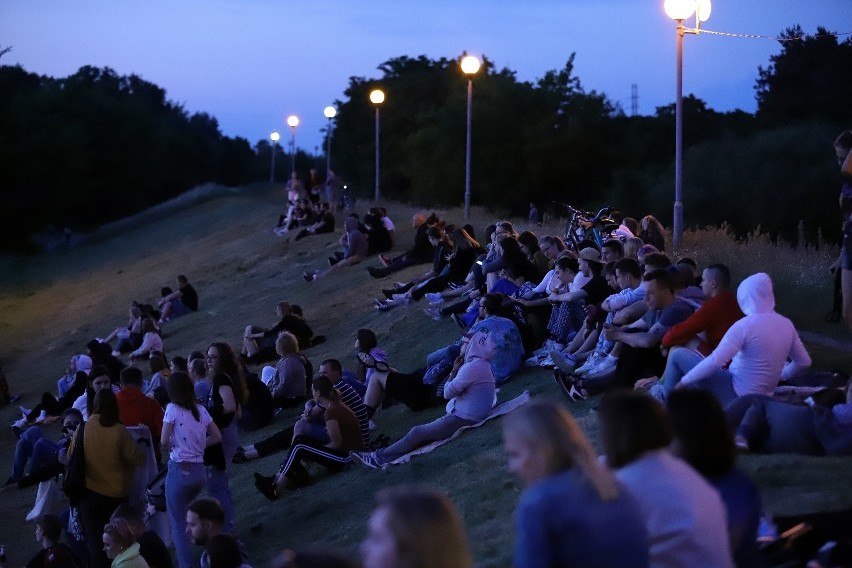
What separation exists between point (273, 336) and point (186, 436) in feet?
35.0

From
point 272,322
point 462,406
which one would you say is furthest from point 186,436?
point 272,322

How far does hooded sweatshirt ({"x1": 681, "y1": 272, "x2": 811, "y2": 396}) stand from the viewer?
8664mm

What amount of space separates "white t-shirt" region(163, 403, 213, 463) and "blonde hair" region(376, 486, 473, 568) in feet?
21.2

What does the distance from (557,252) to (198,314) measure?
16.5 metres

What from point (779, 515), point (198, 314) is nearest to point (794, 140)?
point (198, 314)

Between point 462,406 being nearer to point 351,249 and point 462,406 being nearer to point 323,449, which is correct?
point 323,449

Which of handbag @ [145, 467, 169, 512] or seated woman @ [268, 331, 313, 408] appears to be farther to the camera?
seated woman @ [268, 331, 313, 408]

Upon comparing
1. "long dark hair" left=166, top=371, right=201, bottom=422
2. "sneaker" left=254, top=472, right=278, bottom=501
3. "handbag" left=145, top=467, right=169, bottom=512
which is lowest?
"sneaker" left=254, top=472, right=278, bottom=501

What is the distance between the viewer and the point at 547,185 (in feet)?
174

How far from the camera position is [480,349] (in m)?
11.8

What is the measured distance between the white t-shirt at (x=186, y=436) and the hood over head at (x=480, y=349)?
3020 mm

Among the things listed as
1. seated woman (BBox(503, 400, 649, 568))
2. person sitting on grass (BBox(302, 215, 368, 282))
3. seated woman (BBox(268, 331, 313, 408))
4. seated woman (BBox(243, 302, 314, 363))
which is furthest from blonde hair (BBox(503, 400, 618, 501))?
person sitting on grass (BBox(302, 215, 368, 282))

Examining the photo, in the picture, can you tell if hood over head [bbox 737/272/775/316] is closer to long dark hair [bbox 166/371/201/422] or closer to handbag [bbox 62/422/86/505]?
long dark hair [bbox 166/371/201/422]

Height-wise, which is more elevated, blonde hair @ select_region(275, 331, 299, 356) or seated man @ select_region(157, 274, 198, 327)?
blonde hair @ select_region(275, 331, 299, 356)
